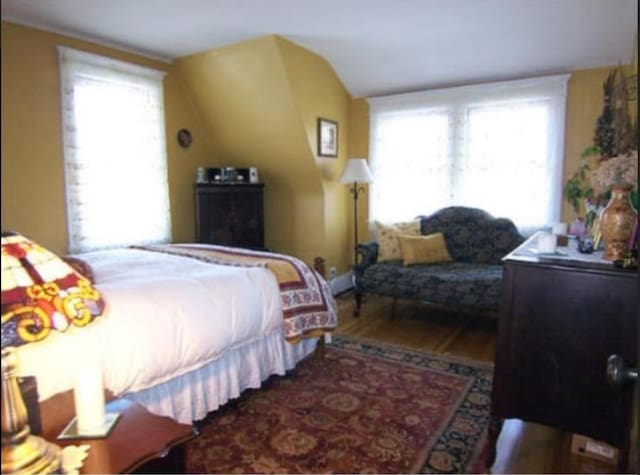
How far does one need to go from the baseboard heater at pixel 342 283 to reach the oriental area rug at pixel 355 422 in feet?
3.36

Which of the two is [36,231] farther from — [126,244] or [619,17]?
[619,17]

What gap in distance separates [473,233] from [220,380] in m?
2.60

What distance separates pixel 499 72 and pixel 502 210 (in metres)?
1.17

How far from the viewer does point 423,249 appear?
146 inches

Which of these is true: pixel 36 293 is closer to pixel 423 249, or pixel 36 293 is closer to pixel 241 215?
pixel 241 215

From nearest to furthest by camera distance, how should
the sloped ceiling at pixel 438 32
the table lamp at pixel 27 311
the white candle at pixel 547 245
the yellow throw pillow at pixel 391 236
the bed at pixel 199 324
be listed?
1. the table lamp at pixel 27 311
2. the bed at pixel 199 324
3. the white candle at pixel 547 245
4. the sloped ceiling at pixel 438 32
5. the yellow throw pillow at pixel 391 236

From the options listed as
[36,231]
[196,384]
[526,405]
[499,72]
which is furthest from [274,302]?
[499,72]

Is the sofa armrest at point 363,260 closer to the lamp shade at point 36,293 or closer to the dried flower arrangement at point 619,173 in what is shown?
the dried flower arrangement at point 619,173

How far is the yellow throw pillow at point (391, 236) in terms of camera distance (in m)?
3.80

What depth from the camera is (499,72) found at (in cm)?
359

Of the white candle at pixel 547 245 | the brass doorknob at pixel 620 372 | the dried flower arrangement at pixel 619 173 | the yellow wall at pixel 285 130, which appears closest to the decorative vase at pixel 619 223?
the dried flower arrangement at pixel 619 173

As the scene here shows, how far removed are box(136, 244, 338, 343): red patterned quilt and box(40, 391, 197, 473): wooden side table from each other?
1.16 m

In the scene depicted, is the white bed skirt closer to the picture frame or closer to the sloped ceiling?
the sloped ceiling

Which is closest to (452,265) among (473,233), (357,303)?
(473,233)
